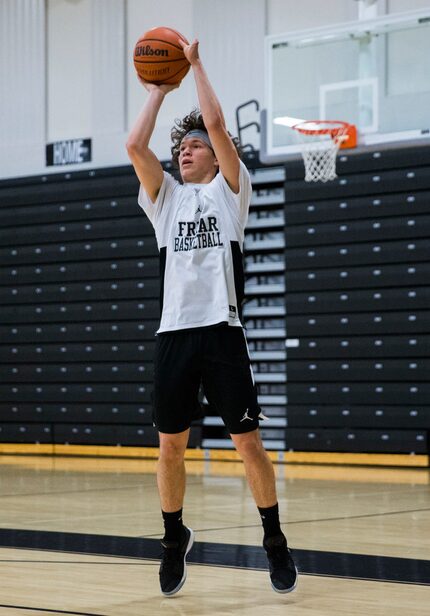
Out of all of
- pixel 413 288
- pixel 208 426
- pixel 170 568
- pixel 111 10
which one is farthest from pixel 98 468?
pixel 170 568

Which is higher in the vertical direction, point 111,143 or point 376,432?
point 111,143

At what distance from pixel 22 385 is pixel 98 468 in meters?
2.98

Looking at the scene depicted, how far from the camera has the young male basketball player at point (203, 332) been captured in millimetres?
3533

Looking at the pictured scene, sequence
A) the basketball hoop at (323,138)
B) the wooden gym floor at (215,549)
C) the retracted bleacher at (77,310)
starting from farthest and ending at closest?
the retracted bleacher at (77,310), the basketball hoop at (323,138), the wooden gym floor at (215,549)

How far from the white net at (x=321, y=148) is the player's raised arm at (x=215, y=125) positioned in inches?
238

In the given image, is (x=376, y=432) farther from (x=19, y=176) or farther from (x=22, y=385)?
(x=19, y=176)

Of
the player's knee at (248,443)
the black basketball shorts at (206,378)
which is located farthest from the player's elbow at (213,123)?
the player's knee at (248,443)

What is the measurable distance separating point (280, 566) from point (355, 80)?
6.77 metres

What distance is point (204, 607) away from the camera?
328 cm

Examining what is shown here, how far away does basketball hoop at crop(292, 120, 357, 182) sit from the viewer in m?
9.52

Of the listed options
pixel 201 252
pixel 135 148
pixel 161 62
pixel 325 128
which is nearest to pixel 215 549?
pixel 201 252

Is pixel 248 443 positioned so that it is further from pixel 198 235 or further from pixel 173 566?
pixel 198 235

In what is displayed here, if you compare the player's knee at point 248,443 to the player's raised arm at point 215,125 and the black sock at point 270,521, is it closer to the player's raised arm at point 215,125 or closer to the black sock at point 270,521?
the black sock at point 270,521

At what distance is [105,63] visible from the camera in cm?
1295
